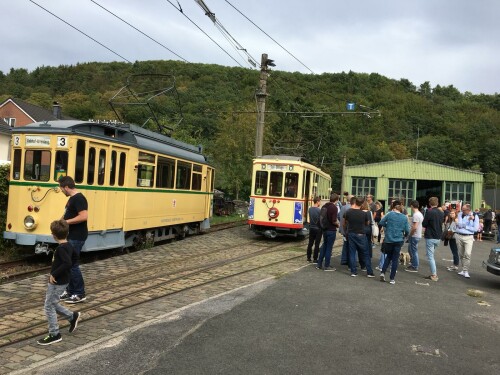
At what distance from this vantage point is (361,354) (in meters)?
5.36

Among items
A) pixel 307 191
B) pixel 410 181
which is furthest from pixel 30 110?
pixel 307 191

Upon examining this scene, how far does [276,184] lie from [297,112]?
8.20 meters

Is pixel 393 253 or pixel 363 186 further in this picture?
pixel 363 186

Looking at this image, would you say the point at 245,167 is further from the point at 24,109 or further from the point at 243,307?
the point at 24,109

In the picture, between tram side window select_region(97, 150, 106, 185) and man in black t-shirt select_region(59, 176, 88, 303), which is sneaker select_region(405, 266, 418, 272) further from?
man in black t-shirt select_region(59, 176, 88, 303)

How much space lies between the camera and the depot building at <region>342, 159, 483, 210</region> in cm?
4688

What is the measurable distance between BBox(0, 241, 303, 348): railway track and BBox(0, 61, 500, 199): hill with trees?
7.49 m

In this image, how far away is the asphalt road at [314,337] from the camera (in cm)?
489

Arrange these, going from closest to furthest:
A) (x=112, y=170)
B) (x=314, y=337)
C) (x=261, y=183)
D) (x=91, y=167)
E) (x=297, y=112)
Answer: (x=314, y=337)
(x=91, y=167)
(x=112, y=170)
(x=261, y=183)
(x=297, y=112)

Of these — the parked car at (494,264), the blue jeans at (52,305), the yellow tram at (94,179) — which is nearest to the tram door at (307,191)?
the yellow tram at (94,179)

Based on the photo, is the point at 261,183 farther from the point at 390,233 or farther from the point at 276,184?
the point at 390,233

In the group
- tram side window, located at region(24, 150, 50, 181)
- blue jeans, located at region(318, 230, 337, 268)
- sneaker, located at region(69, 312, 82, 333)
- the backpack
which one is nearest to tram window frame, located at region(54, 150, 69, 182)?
tram side window, located at region(24, 150, 50, 181)

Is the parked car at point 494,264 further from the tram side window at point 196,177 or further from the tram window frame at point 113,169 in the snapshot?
the tram side window at point 196,177

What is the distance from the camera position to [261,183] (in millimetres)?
17016
